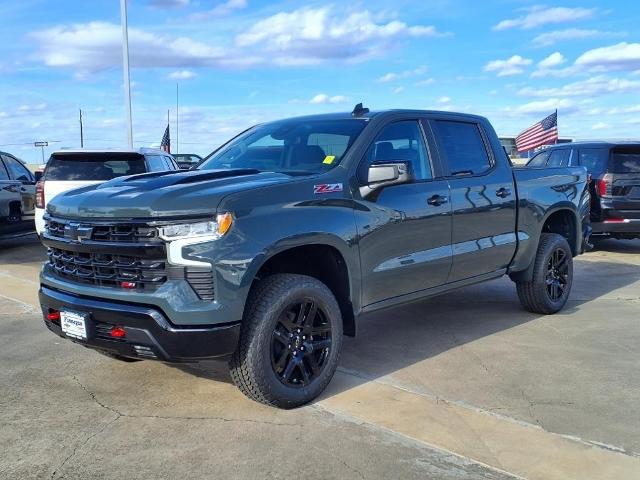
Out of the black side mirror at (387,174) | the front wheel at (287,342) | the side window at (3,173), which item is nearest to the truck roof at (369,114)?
the black side mirror at (387,174)

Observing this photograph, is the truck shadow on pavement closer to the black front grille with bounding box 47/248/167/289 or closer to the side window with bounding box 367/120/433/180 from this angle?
the black front grille with bounding box 47/248/167/289

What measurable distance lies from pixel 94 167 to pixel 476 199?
229 inches

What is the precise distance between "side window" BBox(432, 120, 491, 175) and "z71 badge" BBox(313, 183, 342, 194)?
55.6 inches

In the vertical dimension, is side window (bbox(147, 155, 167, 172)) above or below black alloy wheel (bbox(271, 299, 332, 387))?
above

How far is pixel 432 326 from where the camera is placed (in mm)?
6191

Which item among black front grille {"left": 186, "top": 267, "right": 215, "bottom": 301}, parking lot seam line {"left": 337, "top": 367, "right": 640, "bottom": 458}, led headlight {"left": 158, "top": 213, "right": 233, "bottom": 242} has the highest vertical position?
led headlight {"left": 158, "top": 213, "right": 233, "bottom": 242}

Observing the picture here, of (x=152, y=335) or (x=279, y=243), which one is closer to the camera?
(x=152, y=335)

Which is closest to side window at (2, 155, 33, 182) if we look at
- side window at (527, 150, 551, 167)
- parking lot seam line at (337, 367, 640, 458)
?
parking lot seam line at (337, 367, 640, 458)

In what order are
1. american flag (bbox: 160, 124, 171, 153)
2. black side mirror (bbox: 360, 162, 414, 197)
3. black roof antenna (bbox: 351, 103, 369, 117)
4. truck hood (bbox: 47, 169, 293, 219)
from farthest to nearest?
1. american flag (bbox: 160, 124, 171, 153)
2. black roof antenna (bbox: 351, 103, 369, 117)
3. black side mirror (bbox: 360, 162, 414, 197)
4. truck hood (bbox: 47, 169, 293, 219)

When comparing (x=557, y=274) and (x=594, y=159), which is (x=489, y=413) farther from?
(x=594, y=159)

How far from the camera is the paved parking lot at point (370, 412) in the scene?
3.41 meters

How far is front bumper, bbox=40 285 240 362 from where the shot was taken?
3.66 m

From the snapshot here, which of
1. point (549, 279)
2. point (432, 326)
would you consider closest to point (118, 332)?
point (432, 326)

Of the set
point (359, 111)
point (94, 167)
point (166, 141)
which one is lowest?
point (94, 167)
